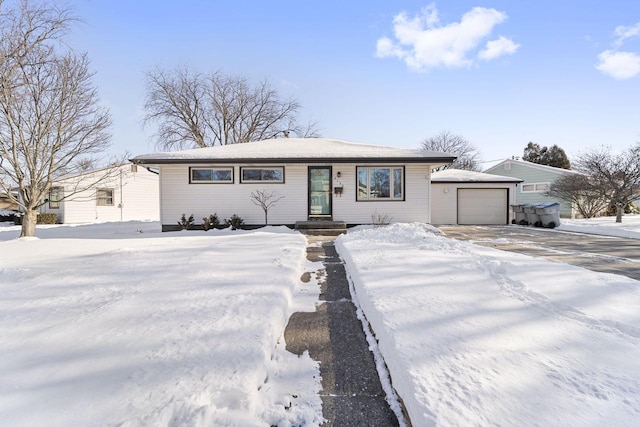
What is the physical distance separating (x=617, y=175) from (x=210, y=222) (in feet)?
58.0

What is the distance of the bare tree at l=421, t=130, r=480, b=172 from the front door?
28.7 m

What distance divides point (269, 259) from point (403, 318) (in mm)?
2626

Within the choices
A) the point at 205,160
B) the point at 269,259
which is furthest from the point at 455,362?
the point at 205,160

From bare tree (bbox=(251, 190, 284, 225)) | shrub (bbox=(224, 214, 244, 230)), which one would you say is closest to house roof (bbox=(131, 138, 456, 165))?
bare tree (bbox=(251, 190, 284, 225))

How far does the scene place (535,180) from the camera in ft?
58.8

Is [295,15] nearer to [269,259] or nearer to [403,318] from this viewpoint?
[269,259]

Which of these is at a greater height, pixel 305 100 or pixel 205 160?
pixel 305 100

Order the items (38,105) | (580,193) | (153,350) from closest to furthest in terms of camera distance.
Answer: (153,350), (38,105), (580,193)

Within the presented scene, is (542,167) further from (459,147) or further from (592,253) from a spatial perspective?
(459,147)

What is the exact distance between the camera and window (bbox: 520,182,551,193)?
17.3 meters

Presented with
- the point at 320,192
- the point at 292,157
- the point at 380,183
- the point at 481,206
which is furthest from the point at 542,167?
the point at 292,157

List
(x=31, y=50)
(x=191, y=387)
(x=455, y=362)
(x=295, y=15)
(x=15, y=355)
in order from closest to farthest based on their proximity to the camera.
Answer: (x=191, y=387)
(x=455, y=362)
(x=15, y=355)
(x=31, y=50)
(x=295, y=15)

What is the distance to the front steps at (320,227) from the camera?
887cm

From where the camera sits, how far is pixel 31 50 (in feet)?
27.6
